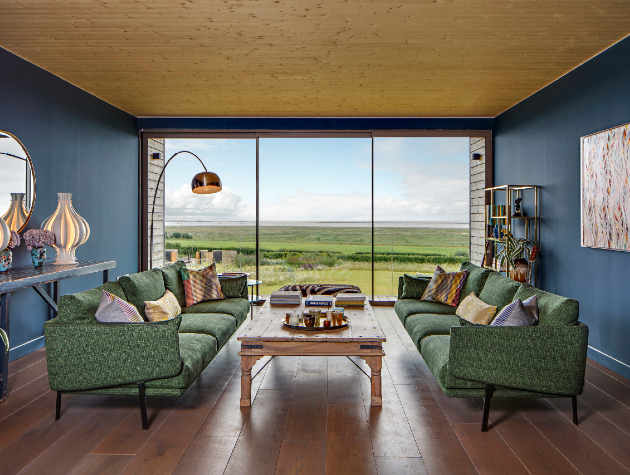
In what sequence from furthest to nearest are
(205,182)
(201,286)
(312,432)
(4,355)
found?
(205,182) < (201,286) < (4,355) < (312,432)

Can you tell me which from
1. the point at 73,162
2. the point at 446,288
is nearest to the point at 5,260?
the point at 73,162

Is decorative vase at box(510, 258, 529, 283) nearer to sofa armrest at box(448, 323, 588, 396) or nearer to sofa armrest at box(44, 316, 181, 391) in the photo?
sofa armrest at box(448, 323, 588, 396)

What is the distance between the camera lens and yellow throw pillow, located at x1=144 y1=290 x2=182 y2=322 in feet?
10.9

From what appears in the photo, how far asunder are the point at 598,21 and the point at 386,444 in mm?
3310

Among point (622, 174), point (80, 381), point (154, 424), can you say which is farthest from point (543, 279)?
point (80, 381)

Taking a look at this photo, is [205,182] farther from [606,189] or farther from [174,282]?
[606,189]

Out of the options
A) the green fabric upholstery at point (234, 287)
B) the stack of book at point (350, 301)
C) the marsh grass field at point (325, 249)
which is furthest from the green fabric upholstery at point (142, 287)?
the marsh grass field at point (325, 249)

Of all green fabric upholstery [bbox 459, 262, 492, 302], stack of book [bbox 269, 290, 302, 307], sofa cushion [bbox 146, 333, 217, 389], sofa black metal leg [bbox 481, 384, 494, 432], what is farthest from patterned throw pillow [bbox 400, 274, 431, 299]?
sofa cushion [bbox 146, 333, 217, 389]

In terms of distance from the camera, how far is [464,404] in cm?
287

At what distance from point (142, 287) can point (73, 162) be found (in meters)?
2.09

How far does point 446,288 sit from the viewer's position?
4348 mm

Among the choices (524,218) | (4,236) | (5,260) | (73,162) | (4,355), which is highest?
(73,162)

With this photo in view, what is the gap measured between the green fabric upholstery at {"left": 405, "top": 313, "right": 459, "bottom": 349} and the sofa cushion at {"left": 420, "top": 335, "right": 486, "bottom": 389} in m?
0.12

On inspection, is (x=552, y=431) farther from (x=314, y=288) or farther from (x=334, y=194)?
(x=334, y=194)
